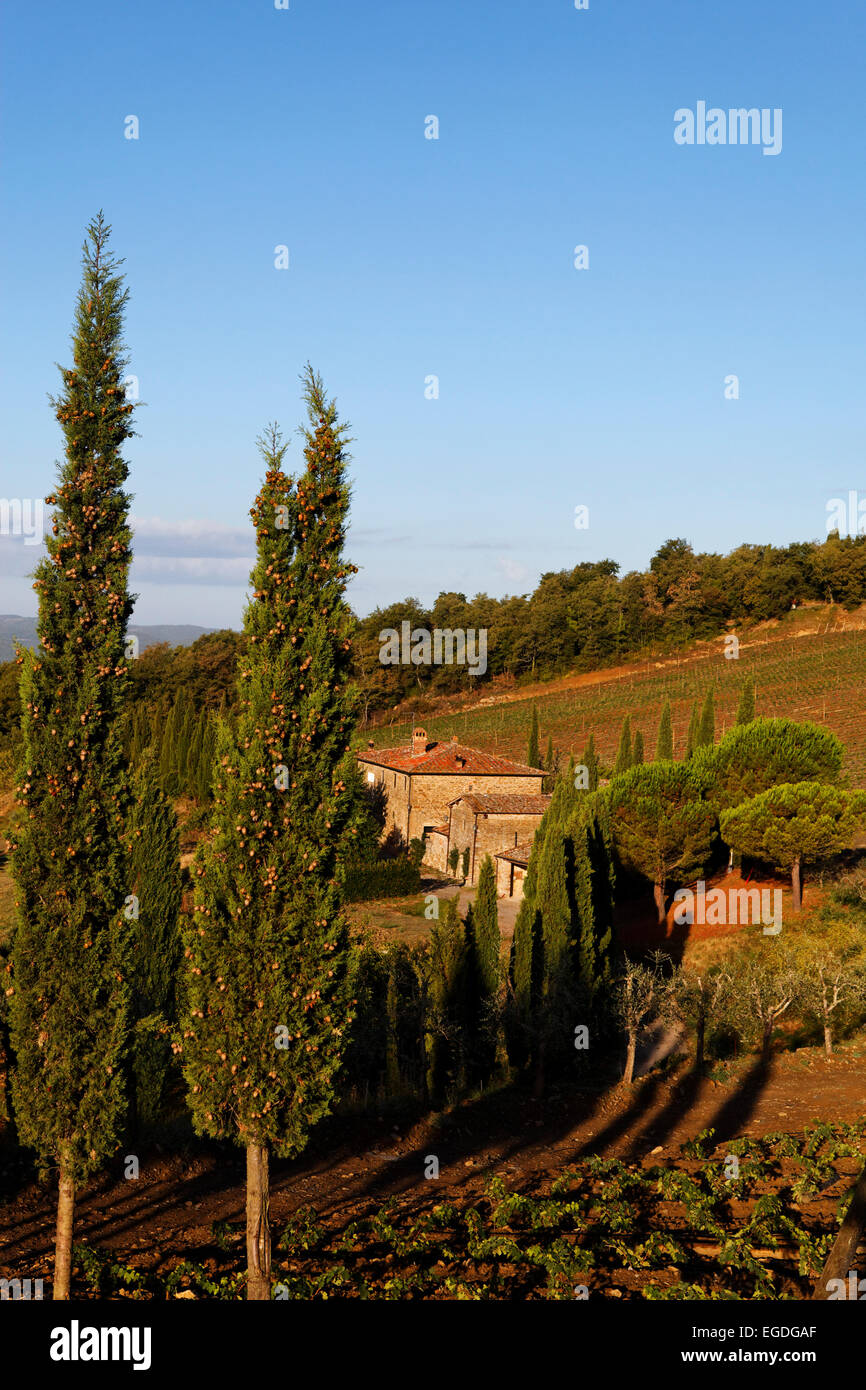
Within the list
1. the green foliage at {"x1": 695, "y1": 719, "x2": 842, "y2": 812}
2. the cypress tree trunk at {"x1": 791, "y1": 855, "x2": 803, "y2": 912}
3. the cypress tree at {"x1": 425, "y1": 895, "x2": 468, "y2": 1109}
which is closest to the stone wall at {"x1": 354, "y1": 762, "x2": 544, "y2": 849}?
the green foliage at {"x1": 695, "y1": 719, "x2": 842, "y2": 812}

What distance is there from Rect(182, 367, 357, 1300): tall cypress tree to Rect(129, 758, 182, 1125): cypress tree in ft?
25.7

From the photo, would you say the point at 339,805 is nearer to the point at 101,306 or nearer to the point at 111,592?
the point at 111,592

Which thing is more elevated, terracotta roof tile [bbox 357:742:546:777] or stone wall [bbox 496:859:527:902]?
terracotta roof tile [bbox 357:742:546:777]

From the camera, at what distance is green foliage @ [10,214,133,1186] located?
9820 millimetres

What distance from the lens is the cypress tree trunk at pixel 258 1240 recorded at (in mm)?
8883

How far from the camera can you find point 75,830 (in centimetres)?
980

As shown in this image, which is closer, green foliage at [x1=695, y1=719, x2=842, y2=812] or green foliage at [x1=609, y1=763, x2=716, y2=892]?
green foliage at [x1=609, y1=763, x2=716, y2=892]

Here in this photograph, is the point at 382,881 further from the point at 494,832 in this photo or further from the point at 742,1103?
the point at 742,1103

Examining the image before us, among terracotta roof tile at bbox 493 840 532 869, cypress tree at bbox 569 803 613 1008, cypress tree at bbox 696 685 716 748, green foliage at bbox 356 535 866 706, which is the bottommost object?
terracotta roof tile at bbox 493 840 532 869

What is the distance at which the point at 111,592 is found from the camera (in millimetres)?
10039

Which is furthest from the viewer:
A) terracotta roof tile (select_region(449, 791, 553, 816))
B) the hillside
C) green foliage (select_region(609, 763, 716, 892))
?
→ the hillside

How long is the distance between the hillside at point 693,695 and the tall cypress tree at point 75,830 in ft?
161

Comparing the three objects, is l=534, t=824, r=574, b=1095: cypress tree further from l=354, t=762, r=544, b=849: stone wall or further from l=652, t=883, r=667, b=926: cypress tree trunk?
l=354, t=762, r=544, b=849: stone wall
